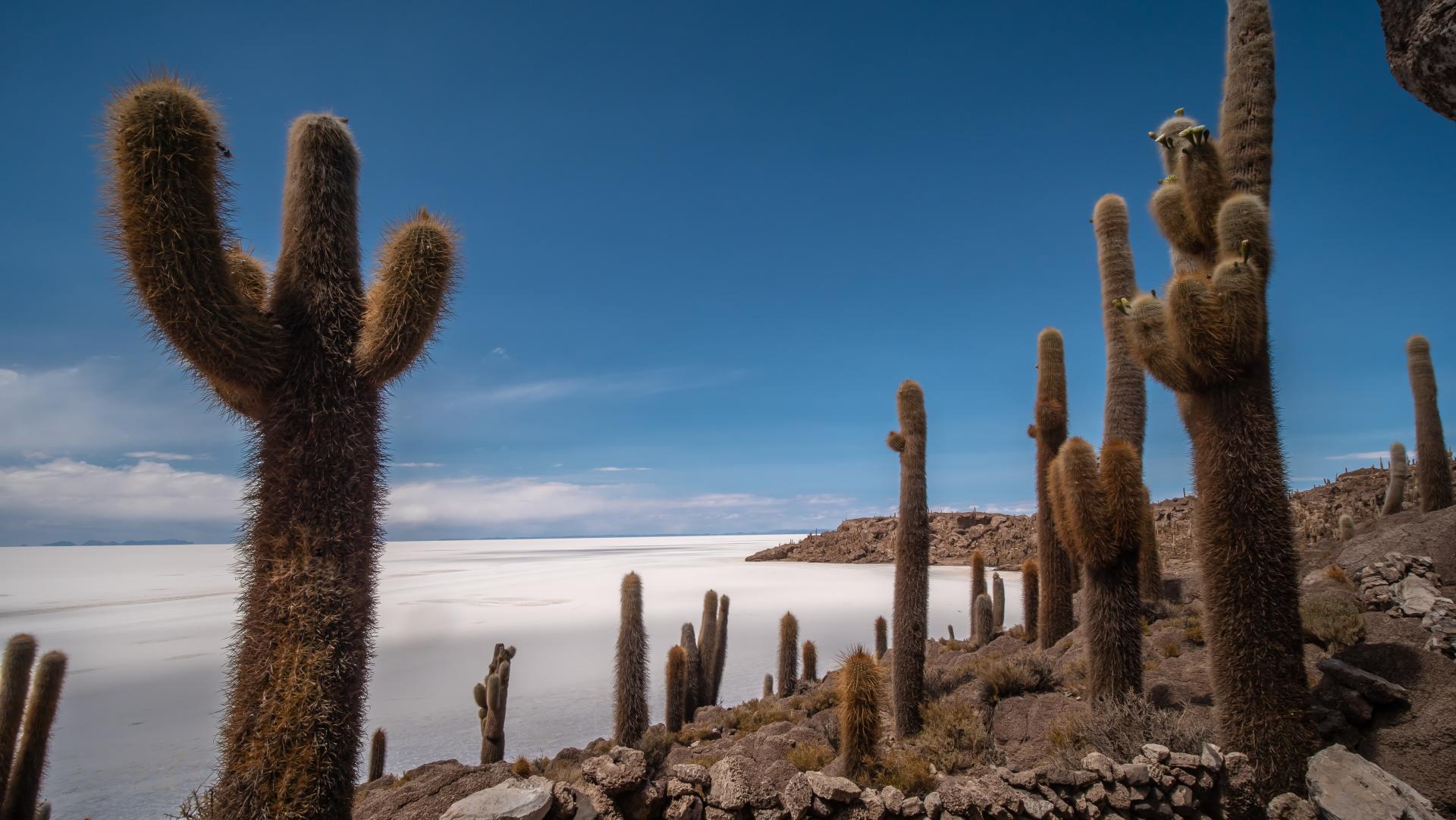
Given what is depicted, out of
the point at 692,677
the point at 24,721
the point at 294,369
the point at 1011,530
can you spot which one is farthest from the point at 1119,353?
the point at 1011,530

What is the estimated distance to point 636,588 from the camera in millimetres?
10227

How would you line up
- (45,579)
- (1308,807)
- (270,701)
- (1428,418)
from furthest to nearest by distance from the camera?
(45,579)
(1428,418)
(1308,807)
(270,701)

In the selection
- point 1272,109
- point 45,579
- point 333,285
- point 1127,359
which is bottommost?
point 45,579

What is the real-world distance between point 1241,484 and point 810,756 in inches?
199

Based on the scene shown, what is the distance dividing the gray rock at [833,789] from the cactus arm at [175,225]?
438cm

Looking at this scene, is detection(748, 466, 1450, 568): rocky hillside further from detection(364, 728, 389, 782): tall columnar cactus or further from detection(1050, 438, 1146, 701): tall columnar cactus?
detection(364, 728, 389, 782): tall columnar cactus

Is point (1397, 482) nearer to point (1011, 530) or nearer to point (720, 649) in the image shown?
point (720, 649)

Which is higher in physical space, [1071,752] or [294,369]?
[294,369]

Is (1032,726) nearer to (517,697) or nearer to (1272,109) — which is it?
(1272,109)

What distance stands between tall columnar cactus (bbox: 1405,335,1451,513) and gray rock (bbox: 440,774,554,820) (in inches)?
676

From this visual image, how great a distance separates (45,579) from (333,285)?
5634 centimetres

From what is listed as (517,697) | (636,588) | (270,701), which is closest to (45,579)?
(517,697)

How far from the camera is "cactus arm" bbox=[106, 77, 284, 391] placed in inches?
149

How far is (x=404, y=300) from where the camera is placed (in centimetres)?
434
